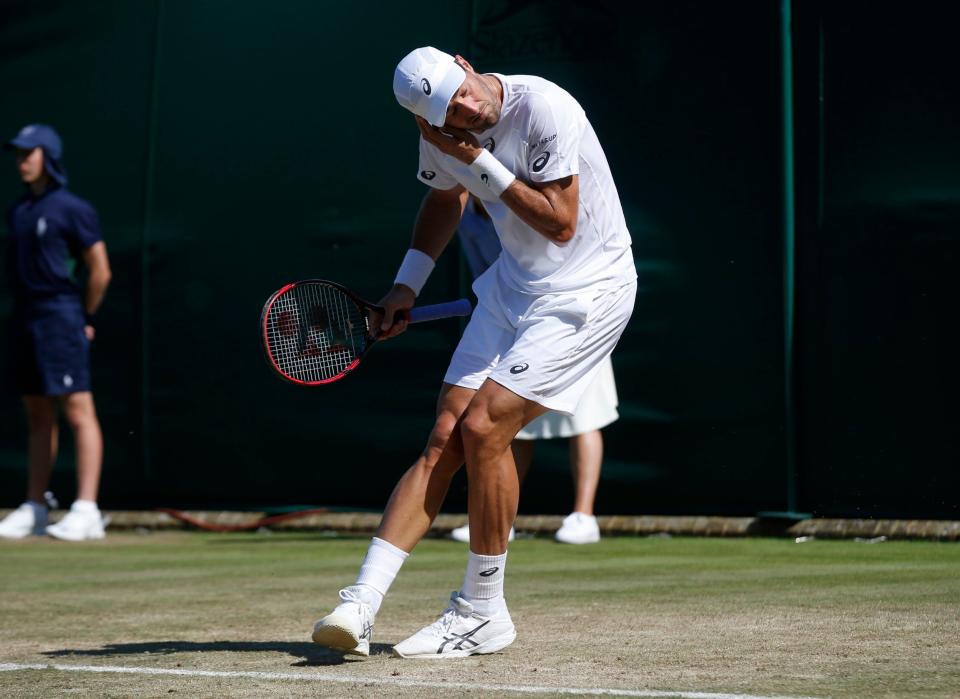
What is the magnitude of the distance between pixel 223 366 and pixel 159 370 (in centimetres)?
40

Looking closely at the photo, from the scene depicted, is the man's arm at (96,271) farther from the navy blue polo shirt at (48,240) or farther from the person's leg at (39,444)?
the person's leg at (39,444)

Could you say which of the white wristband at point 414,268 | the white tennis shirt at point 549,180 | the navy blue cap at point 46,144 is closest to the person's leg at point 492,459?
the white tennis shirt at point 549,180

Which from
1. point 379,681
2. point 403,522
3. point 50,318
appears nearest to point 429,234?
point 403,522

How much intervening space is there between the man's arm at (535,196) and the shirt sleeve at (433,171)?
232 millimetres

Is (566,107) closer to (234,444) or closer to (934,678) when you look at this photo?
(934,678)

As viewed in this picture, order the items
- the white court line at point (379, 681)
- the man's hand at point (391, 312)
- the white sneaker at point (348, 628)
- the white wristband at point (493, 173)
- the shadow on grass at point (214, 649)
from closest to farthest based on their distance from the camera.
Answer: the white court line at point (379, 681)
the white sneaker at point (348, 628)
the white wristband at point (493, 173)
the shadow on grass at point (214, 649)
the man's hand at point (391, 312)

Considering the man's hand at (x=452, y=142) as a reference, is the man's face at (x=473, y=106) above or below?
above

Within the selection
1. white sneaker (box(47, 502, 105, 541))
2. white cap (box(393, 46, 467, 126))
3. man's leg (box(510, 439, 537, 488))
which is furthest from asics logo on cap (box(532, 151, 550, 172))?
white sneaker (box(47, 502, 105, 541))

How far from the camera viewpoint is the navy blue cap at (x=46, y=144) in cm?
847

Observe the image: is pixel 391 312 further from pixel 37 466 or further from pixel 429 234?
pixel 37 466

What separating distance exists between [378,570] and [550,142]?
3.93 ft

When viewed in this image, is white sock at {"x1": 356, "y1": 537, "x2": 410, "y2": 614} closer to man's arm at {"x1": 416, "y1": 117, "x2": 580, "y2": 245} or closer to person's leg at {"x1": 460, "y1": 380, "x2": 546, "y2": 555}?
person's leg at {"x1": 460, "y1": 380, "x2": 546, "y2": 555}

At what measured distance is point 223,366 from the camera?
9.27 m

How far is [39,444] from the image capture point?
870cm
